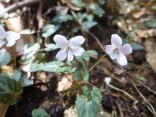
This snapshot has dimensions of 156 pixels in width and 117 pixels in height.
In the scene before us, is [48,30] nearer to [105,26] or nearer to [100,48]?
[100,48]

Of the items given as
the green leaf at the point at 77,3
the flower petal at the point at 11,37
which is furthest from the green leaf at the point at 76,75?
the green leaf at the point at 77,3

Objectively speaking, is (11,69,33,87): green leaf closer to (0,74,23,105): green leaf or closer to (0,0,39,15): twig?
(0,74,23,105): green leaf

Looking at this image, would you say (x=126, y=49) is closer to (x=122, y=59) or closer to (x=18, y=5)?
(x=122, y=59)

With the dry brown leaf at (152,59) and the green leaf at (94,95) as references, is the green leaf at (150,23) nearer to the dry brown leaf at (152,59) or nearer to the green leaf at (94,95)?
the dry brown leaf at (152,59)

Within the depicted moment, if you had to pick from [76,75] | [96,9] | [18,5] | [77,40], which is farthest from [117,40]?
[18,5]

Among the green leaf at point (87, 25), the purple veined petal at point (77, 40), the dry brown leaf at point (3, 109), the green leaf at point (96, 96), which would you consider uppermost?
the green leaf at point (87, 25)

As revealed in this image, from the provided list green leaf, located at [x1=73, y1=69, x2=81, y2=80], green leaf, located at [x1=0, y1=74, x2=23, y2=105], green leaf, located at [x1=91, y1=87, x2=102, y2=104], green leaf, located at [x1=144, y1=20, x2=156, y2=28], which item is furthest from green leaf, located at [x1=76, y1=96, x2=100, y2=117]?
green leaf, located at [x1=144, y1=20, x2=156, y2=28]
